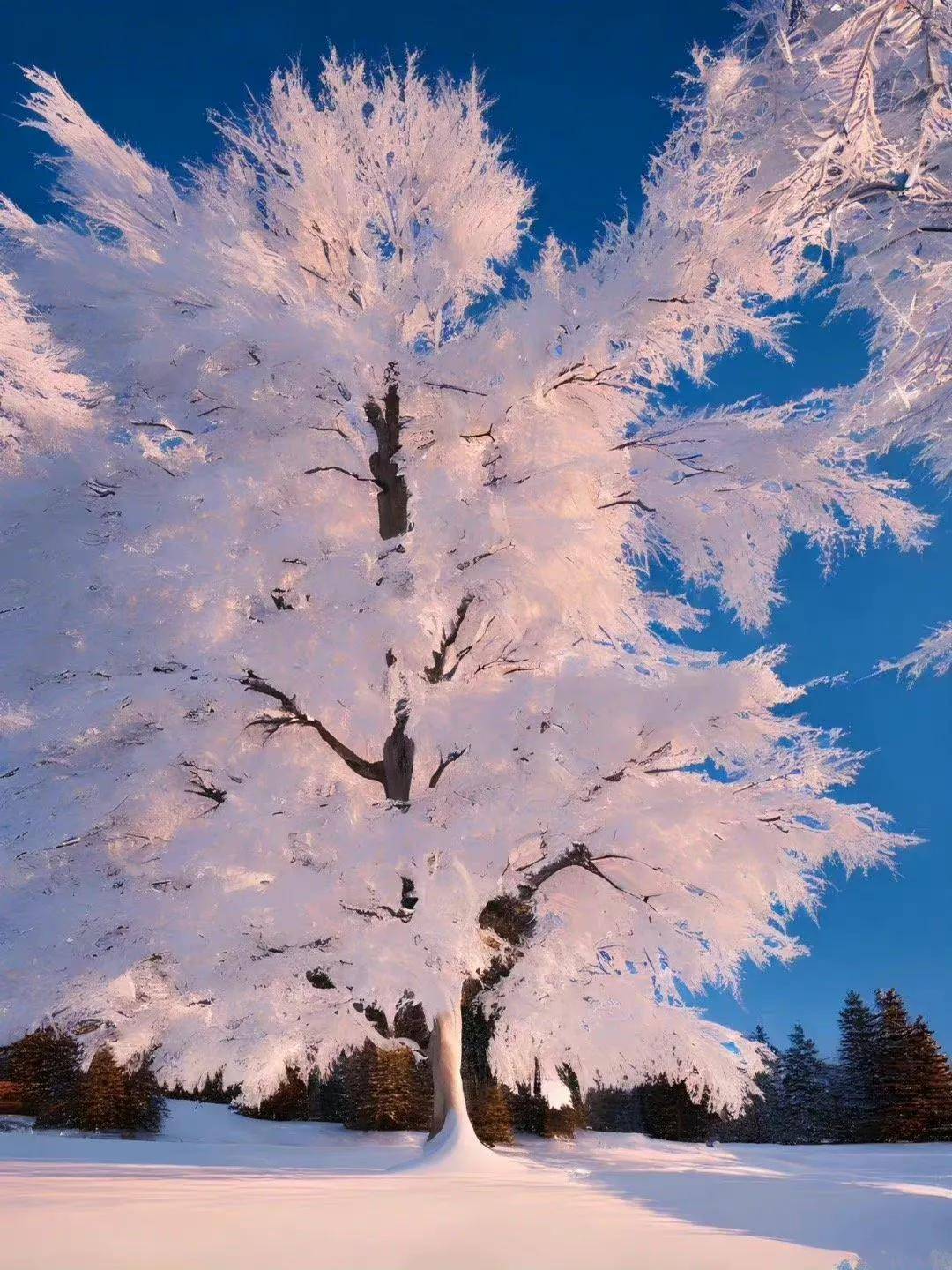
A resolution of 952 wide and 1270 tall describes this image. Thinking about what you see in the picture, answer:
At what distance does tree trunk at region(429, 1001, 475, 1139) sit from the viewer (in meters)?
7.71

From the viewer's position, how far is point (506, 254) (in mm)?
9586

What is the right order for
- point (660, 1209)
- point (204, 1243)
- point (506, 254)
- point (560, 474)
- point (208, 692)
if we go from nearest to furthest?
point (204, 1243) < point (660, 1209) < point (208, 692) < point (560, 474) < point (506, 254)

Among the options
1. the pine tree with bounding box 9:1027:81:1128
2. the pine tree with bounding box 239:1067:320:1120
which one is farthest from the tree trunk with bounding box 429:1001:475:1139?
the pine tree with bounding box 239:1067:320:1120

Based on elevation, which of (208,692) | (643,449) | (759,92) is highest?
(759,92)

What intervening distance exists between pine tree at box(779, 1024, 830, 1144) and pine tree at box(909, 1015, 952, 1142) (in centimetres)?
886

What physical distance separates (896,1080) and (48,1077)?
20341mm

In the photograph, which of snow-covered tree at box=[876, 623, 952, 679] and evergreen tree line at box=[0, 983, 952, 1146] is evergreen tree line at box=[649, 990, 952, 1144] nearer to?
evergreen tree line at box=[0, 983, 952, 1146]

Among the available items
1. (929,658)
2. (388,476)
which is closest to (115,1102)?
(388,476)

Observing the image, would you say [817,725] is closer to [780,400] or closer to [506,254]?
[780,400]

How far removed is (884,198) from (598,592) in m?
3.80

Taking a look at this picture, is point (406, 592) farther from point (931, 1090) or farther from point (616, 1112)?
point (616, 1112)

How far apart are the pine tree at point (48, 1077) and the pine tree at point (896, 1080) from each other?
1942 centimetres

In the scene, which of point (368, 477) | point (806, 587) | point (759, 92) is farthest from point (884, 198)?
point (806, 587)

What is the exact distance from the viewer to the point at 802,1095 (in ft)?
104
